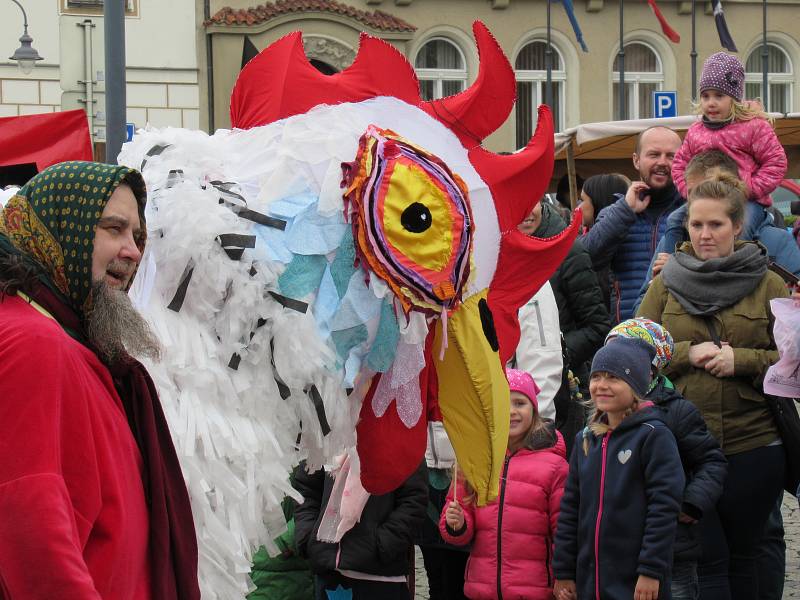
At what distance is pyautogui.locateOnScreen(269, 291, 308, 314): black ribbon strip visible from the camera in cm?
238

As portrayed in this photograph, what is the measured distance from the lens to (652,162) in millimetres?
5406

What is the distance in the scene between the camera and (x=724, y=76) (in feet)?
17.2

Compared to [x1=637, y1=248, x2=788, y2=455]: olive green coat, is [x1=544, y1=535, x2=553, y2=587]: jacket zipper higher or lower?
lower

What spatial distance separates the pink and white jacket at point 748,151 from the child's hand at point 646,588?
1.82 m

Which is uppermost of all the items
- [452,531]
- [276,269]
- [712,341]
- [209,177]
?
[209,177]

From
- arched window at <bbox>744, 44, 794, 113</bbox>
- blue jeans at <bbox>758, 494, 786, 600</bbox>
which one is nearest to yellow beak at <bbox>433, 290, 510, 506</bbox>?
blue jeans at <bbox>758, 494, 786, 600</bbox>

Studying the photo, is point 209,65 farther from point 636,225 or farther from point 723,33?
point 636,225

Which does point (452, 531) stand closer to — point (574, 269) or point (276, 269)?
point (574, 269)

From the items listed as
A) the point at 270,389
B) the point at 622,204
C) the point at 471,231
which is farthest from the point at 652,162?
the point at 270,389

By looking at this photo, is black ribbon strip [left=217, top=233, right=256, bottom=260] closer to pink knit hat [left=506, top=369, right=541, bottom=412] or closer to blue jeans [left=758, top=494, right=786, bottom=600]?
pink knit hat [left=506, top=369, right=541, bottom=412]

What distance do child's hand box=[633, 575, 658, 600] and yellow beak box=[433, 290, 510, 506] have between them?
1.39 m

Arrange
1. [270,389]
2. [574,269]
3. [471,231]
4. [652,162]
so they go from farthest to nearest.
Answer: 1. [652,162]
2. [574,269]
3. [471,231]
4. [270,389]

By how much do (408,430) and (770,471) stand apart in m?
2.17

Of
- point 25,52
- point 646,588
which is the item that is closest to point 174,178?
point 646,588
